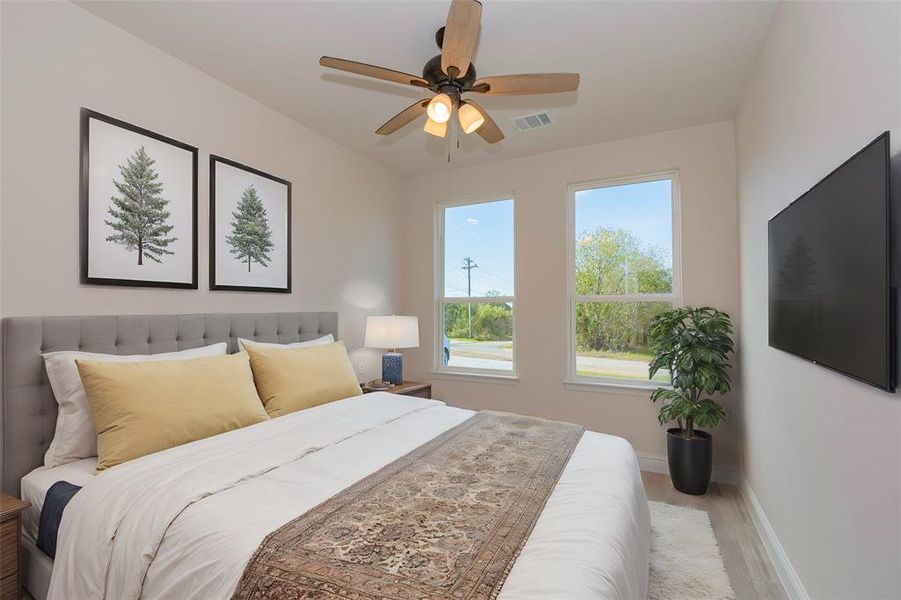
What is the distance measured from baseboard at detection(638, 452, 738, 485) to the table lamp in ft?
7.30

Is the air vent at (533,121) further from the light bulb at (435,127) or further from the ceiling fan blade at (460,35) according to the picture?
the ceiling fan blade at (460,35)

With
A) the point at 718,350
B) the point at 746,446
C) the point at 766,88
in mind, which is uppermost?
the point at 766,88

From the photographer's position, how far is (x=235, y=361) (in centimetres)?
236

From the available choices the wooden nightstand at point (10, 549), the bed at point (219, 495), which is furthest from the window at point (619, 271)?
the wooden nightstand at point (10, 549)

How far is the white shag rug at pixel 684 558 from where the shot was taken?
6.65 ft

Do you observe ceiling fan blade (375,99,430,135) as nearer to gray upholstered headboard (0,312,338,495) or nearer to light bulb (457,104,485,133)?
light bulb (457,104,485,133)

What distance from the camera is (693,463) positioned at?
3.13 metres

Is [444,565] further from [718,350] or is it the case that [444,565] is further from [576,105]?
[576,105]

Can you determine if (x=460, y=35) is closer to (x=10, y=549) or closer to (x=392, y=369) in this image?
(x=10, y=549)

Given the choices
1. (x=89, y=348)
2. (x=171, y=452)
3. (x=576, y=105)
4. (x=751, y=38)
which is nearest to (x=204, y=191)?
(x=89, y=348)

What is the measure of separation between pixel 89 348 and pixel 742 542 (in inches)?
147

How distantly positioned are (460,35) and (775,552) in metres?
2.97

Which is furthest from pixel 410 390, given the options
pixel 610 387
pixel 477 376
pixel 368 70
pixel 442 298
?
pixel 368 70

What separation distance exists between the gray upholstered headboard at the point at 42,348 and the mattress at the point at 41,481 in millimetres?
108
